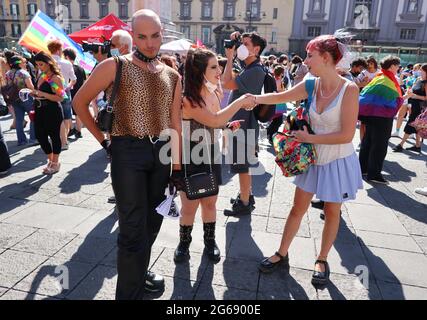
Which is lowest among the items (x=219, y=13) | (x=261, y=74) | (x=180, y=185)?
(x=180, y=185)

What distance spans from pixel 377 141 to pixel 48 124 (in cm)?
506

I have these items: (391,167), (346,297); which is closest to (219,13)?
(391,167)

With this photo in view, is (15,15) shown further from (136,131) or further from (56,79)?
(136,131)

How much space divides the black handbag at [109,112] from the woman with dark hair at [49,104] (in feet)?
11.2

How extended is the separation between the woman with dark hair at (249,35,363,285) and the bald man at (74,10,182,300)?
3.18 ft

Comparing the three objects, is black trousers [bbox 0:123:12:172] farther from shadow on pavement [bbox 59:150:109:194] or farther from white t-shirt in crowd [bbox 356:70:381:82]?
white t-shirt in crowd [bbox 356:70:381:82]

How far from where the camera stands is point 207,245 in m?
3.16

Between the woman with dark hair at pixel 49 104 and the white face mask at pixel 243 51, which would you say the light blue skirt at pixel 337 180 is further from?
the woman with dark hair at pixel 49 104

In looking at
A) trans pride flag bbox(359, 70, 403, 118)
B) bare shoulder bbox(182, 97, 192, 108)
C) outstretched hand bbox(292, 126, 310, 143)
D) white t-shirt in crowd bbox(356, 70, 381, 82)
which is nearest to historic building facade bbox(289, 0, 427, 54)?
white t-shirt in crowd bbox(356, 70, 381, 82)

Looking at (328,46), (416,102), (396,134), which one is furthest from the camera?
(396,134)

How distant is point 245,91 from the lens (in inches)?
144

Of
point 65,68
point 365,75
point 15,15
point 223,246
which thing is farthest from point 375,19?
point 15,15
